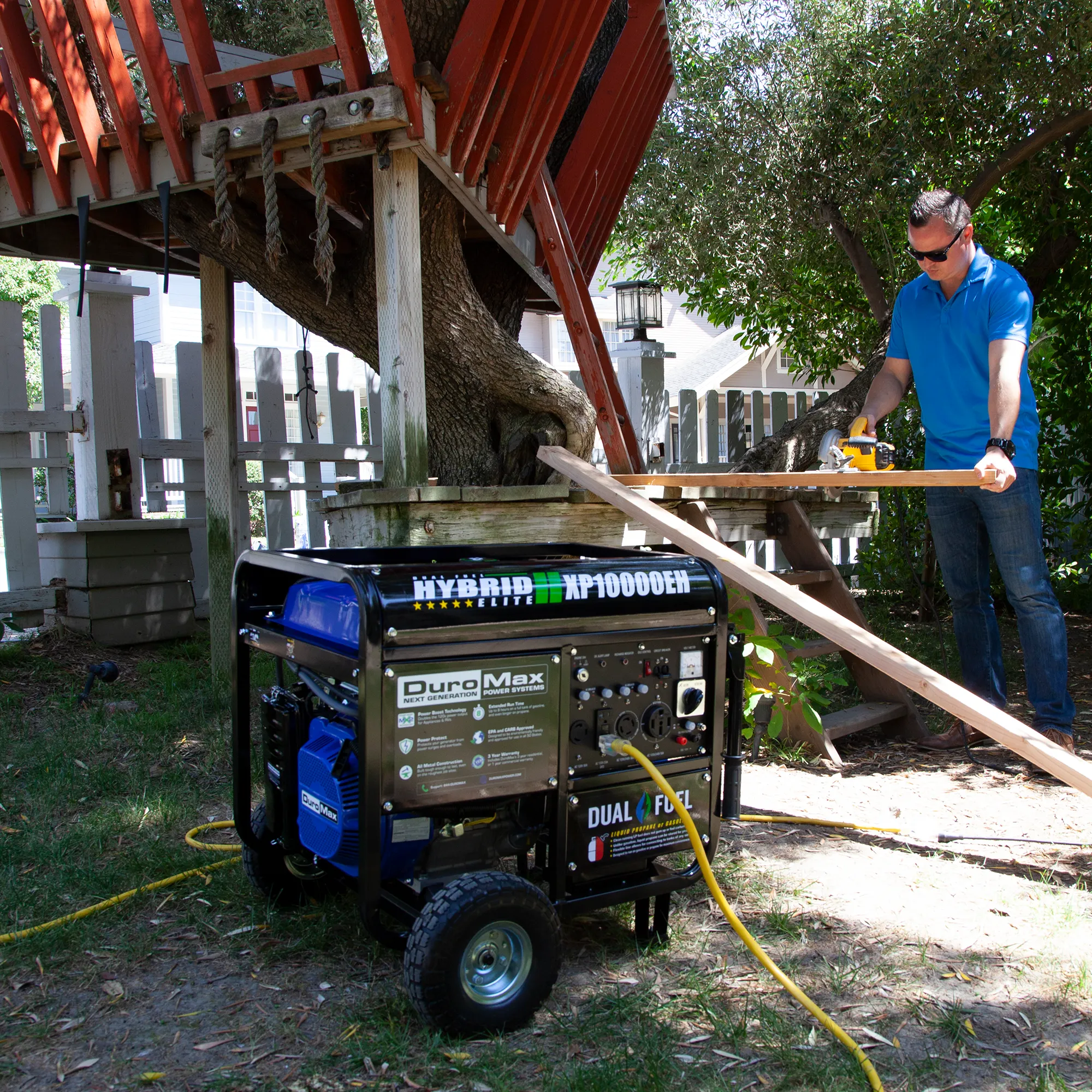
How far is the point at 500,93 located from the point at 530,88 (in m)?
0.16

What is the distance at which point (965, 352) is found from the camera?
3.98 meters

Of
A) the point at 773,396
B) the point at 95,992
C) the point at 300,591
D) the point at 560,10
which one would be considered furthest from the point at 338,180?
the point at 773,396

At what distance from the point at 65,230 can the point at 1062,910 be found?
5.62 m

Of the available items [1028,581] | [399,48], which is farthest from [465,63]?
[1028,581]

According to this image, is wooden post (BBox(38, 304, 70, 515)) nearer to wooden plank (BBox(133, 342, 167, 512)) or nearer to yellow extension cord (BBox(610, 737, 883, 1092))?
wooden plank (BBox(133, 342, 167, 512))

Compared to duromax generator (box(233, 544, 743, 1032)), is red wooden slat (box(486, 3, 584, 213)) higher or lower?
higher

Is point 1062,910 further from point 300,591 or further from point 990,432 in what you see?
point 300,591

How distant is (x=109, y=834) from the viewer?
3.28 m

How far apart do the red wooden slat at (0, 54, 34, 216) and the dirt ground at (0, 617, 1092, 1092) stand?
2.85m

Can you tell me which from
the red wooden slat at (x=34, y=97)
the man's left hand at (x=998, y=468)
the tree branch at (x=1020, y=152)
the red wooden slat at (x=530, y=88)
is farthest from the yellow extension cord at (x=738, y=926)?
the tree branch at (x=1020, y=152)

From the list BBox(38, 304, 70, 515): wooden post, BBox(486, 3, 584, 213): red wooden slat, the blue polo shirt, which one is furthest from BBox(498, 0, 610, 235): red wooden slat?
BBox(38, 304, 70, 515): wooden post

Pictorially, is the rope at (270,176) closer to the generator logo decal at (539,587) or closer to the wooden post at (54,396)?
the generator logo decal at (539,587)

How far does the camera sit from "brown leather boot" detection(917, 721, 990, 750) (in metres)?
4.43

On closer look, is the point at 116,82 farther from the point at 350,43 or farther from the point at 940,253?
the point at 940,253
